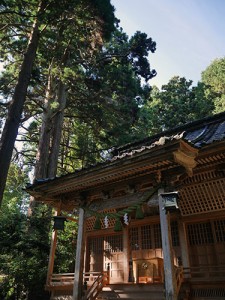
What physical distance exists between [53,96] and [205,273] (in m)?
12.9

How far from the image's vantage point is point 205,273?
8.02 m

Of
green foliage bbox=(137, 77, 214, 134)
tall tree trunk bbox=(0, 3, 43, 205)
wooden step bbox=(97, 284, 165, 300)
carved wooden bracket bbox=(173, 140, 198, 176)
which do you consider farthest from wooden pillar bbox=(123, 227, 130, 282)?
green foliage bbox=(137, 77, 214, 134)

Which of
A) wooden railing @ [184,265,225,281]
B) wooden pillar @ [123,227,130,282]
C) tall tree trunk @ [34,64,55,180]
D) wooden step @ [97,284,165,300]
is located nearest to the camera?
wooden railing @ [184,265,225,281]

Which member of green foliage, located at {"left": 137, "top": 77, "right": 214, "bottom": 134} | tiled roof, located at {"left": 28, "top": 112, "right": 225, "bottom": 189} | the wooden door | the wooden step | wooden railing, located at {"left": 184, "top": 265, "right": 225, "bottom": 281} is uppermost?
green foliage, located at {"left": 137, "top": 77, "right": 214, "bottom": 134}

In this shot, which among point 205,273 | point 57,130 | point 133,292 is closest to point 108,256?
point 133,292

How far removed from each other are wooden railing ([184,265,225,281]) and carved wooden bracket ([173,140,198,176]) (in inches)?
148

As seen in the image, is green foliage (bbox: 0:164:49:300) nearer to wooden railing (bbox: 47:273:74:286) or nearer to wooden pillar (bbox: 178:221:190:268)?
wooden railing (bbox: 47:273:74:286)

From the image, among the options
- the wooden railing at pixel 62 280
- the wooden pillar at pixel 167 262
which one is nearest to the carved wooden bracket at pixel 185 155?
the wooden pillar at pixel 167 262

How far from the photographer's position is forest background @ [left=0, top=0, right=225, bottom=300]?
983 centimetres

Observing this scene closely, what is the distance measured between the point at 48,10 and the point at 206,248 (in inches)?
457

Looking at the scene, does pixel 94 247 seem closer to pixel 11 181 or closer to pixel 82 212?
pixel 82 212

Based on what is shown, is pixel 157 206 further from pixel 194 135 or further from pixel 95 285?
pixel 194 135

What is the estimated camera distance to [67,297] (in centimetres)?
869

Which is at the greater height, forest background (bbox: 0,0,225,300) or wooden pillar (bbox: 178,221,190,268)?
forest background (bbox: 0,0,225,300)
